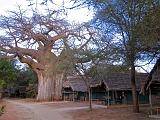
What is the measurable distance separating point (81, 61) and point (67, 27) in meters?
20.3

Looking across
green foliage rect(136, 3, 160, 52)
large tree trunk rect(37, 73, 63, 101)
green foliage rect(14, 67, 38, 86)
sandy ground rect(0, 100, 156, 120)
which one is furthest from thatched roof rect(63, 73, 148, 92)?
green foliage rect(14, 67, 38, 86)

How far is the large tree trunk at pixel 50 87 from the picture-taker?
196ft

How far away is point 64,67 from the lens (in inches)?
1503

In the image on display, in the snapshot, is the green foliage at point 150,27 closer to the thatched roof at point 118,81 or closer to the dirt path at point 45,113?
the dirt path at point 45,113

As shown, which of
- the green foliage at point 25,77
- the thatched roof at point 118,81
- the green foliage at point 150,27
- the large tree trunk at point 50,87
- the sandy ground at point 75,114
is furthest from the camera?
the green foliage at point 25,77

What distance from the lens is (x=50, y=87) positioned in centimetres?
6019

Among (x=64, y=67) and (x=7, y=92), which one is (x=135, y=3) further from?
(x=7, y=92)

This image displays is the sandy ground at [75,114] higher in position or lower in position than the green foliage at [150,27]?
lower

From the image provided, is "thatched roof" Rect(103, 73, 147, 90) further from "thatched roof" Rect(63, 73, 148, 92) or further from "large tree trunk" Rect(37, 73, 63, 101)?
"large tree trunk" Rect(37, 73, 63, 101)

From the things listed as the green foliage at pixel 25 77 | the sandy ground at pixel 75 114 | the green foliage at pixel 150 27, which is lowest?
the sandy ground at pixel 75 114

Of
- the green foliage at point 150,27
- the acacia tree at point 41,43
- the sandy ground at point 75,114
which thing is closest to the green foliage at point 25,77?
the acacia tree at point 41,43

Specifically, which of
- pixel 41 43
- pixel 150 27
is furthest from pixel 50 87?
pixel 150 27

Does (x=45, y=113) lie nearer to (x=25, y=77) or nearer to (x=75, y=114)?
(x=75, y=114)

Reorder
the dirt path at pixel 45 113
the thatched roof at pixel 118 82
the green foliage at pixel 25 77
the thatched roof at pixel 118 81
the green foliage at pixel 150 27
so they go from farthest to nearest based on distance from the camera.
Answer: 1. the green foliage at pixel 25 77
2. the thatched roof at pixel 118 81
3. the thatched roof at pixel 118 82
4. the dirt path at pixel 45 113
5. the green foliage at pixel 150 27
